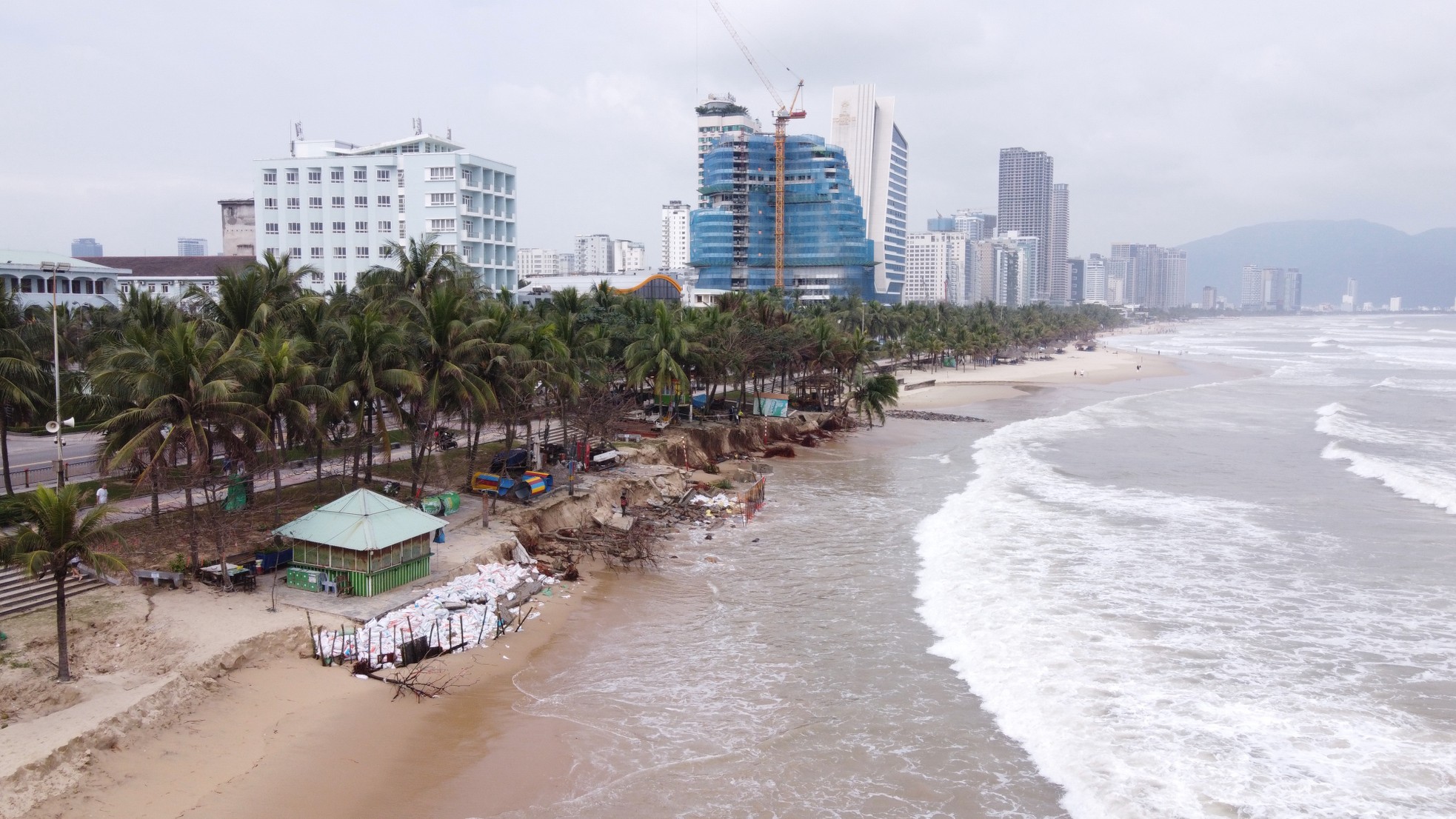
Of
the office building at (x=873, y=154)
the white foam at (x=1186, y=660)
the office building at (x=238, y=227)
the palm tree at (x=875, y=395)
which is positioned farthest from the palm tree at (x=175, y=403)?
the office building at (x=873, y=154)

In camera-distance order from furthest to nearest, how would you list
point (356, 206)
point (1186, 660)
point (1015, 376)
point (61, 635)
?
point (1015, 376) → point (356, 206) → point (1186, 660) → point (61, 635)

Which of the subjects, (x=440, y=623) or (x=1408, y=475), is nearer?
(x=440, y=623)

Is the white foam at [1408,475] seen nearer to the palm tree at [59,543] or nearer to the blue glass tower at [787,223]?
the palm tree at [59,543]

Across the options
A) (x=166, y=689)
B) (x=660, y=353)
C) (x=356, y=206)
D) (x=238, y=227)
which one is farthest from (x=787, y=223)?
(x=166, y=689)

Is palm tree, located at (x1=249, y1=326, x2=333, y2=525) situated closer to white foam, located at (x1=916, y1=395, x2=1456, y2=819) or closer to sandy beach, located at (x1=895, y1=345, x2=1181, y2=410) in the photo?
white foam, located at (x1=916, y1=395, x2=1456, y2=819)

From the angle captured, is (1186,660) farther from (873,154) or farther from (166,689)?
(873,154)

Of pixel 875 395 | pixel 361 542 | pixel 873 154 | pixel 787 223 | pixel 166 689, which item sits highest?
pixel 873 154

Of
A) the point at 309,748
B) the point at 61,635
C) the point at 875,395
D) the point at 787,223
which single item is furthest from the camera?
the point at 787,223
